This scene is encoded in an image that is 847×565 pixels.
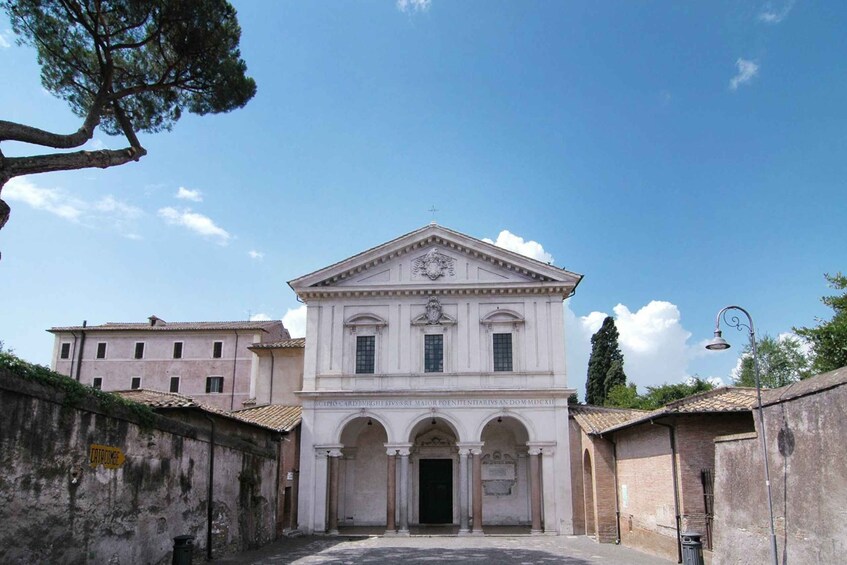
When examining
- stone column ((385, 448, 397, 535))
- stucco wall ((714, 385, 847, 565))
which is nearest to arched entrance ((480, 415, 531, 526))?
stone column ((385, 448, 397, 535))

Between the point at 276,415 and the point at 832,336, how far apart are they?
19.7m

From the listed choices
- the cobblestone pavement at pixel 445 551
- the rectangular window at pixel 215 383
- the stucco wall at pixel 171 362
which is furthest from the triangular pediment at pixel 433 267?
the rectangular window at pixel 215 383

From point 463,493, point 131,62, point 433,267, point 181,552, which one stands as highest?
point 131,62

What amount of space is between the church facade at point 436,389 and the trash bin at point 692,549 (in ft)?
35.7

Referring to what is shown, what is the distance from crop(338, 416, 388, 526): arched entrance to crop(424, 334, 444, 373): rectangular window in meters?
3.24

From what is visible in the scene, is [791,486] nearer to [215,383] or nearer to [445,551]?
[445,551]

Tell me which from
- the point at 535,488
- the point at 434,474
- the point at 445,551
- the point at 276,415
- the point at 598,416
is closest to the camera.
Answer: the point at 445,551

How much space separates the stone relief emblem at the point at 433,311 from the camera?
1030 inches

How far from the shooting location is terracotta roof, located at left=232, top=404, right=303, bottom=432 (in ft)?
78.5

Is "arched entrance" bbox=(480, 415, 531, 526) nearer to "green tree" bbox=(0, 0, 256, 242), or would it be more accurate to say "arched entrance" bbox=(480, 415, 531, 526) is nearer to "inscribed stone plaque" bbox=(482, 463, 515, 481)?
"inscribed stone plaque" bbox=(482, 463, 515, 481)

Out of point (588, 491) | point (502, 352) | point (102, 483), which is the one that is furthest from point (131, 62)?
point (588, 491)

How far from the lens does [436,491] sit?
2770cm

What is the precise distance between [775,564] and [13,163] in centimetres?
1386

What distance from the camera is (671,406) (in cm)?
1609
